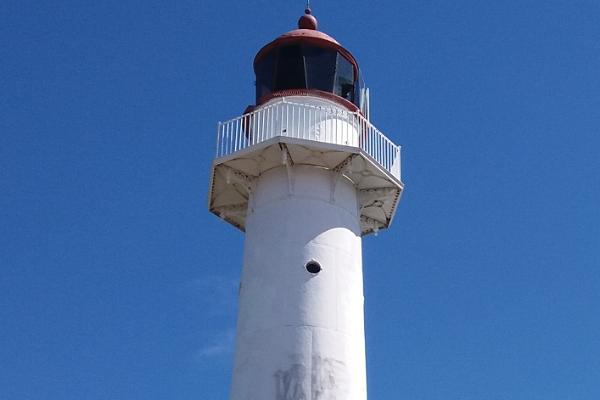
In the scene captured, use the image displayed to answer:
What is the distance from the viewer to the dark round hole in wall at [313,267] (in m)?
20.0

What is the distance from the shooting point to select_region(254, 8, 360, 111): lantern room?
74.6 ft

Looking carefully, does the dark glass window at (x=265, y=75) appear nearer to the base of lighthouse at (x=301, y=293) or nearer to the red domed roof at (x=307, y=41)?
the red domed roof at (x=307, y=41)

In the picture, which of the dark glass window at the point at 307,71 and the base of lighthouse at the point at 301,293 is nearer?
the base of lighthouse at the point at 301,293

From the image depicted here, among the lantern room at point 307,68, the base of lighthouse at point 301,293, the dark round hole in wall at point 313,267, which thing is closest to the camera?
the base of lighthouse at point 301,293

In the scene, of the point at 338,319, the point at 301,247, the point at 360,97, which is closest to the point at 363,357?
the point at 338,319

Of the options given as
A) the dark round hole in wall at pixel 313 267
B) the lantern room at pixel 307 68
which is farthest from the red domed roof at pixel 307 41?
the dark round hole in wall at pixel 313 267

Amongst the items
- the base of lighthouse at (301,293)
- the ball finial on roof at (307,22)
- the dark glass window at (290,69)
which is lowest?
the base of lighthouse at (301,293)

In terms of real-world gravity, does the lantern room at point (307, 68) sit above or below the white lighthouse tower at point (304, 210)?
above

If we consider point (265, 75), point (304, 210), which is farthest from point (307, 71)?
point (304, 210)

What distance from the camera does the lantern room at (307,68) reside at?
74.6 feet

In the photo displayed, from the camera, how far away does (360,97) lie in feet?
78.3

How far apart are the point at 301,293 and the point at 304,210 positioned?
215 centimetres

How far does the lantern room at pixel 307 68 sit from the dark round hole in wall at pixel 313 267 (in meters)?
4.52

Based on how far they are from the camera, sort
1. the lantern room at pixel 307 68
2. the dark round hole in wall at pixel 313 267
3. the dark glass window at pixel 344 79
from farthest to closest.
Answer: the dark glass window at pixel 344 79
the lantern room at pixel 307 68
the dark round hole in wall at pixel 313 267
